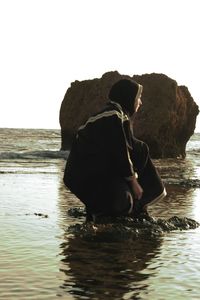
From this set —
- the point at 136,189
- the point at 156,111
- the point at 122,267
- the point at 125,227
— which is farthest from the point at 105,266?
the point at 156,111

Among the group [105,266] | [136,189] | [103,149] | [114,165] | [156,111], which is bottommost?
[156,111]

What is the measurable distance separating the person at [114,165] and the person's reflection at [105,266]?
88cm

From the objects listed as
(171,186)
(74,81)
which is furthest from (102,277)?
(74,81)

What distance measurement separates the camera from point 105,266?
4.47 metres

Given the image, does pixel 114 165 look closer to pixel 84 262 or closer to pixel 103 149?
pixel 103 149

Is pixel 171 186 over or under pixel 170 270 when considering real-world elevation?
under

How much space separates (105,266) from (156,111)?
98.3 ft

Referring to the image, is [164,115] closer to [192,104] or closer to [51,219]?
[192,104]

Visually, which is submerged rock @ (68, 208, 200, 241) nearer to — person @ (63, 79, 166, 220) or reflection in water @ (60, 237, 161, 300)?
person @ (63, 79, 166, 220)

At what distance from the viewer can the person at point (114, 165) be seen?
20.8 feet

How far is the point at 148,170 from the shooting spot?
6.75m

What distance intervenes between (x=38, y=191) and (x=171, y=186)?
2.78 meters

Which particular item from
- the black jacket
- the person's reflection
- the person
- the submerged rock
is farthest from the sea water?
the black jacket

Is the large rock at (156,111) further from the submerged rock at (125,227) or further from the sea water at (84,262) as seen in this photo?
the submerged rock at (125,227)
